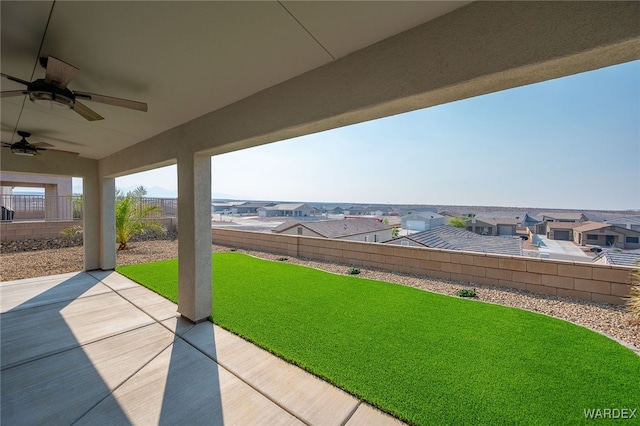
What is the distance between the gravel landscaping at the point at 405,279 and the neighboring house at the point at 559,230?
601 cm

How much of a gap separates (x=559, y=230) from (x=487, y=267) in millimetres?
6837

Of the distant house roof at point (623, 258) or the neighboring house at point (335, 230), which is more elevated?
the distant house roof at point (623, 258)

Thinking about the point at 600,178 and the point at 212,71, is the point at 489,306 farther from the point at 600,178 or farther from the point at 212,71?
the point at 600,178

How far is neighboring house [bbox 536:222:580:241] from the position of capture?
29.6 ft

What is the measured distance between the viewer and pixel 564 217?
10523 millimetres

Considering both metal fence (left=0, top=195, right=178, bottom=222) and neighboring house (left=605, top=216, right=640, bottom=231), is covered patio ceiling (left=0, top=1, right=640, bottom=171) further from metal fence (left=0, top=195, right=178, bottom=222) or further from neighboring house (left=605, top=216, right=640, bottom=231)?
metal fence (left=0, top=195, right=178, bottom=222)

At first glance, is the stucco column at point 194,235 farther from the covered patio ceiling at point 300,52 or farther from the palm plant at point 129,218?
the palm plant at point 129,218

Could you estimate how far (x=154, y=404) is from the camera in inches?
90.2

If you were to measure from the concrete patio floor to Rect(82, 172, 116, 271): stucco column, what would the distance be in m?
2.50

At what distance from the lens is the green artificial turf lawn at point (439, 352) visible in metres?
2.18

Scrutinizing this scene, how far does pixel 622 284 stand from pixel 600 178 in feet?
13.4

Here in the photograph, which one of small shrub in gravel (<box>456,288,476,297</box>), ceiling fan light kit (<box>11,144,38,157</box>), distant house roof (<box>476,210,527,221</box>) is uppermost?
ceiling fan light kit (<box>11,144,38,157</box>)

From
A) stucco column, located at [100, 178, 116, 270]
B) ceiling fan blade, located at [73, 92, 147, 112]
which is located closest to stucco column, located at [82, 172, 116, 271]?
stucco column, located at [100, 178, 116, 270]

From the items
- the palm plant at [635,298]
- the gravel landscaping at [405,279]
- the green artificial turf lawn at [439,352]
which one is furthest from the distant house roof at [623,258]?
the green artificial turf lawn at [439,352]
